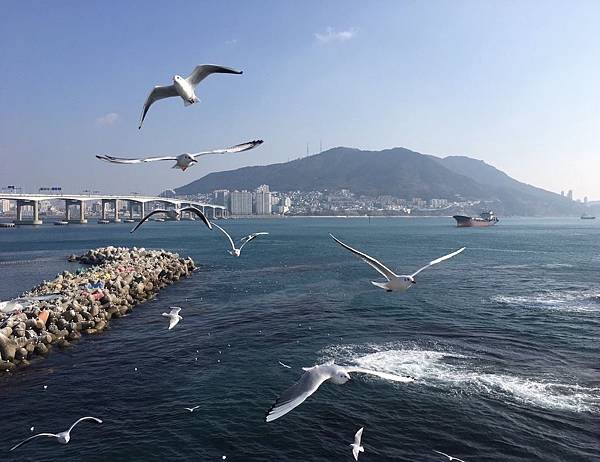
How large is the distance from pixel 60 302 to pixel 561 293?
2865 cm

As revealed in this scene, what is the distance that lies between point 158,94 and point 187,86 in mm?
742

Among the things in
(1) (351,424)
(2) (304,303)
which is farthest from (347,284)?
(1) (351,424)

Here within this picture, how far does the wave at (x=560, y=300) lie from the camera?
24.5 meters

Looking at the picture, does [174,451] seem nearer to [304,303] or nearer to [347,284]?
[304,303]

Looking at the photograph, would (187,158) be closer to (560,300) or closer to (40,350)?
(40,350)

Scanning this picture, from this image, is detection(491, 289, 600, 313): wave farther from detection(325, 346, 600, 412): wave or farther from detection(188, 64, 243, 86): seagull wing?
detection(188, 64, 243, 86): seagull wing

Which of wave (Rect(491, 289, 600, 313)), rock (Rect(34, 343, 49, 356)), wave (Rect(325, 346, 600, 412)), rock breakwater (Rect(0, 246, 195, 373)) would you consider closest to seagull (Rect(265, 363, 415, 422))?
wave (Rect(325, 346, 600, 412))

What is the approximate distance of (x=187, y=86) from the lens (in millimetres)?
6742

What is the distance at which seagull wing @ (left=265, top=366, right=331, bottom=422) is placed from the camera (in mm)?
5391

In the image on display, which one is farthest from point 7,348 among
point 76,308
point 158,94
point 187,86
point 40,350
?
point 187,86

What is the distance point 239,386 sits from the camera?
13.9 m

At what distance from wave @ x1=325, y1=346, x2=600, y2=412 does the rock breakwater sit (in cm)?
1073

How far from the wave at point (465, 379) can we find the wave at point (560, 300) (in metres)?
11.3

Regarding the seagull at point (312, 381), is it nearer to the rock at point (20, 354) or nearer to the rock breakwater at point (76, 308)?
the rock breakwater at point (76, 308)
